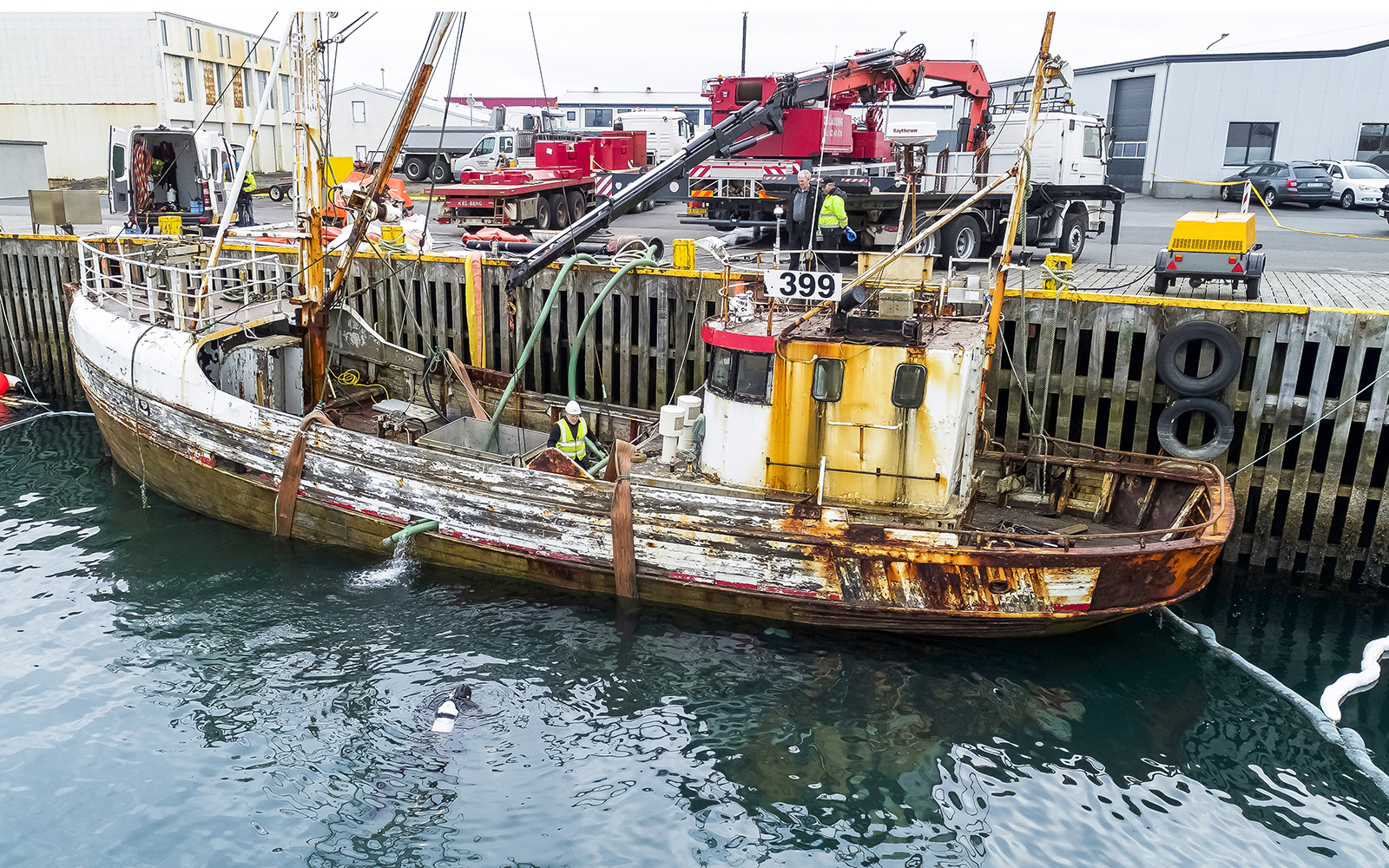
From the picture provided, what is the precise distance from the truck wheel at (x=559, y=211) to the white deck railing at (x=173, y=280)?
25.6ft

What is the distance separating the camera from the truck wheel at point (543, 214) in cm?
2108

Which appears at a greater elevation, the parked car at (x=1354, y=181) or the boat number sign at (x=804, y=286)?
the parked car at (x=1354, y=181)

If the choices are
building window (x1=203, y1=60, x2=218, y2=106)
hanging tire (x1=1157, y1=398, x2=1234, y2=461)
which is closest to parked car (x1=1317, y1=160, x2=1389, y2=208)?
hanging tire (x1=1157, y1=398, x2=1234, y2=461)

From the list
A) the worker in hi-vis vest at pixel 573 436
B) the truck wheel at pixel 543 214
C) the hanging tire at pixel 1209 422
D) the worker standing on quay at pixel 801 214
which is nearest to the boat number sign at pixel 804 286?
the worker in hi-vis vest at pixel 573 436

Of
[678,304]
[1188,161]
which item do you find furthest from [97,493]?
[1188,161]

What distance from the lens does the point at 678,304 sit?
12289mm

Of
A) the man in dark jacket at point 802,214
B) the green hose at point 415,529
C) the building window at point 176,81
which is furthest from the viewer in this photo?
the building window at point 176,81

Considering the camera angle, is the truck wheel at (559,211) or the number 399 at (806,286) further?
the truck wheel at (559,211)

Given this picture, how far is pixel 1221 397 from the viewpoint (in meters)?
10.2

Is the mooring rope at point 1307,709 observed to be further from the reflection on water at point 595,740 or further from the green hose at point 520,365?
the green hose at point 520,365

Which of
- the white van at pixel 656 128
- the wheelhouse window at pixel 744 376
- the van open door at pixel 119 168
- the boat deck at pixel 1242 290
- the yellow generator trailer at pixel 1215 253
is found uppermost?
the white van at pixel 656 128

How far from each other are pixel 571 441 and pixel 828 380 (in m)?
3.03

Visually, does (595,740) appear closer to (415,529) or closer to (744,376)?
(415,529)

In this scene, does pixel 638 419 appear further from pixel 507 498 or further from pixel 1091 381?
pixel 1091 381
